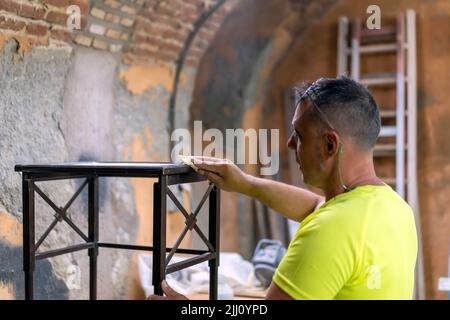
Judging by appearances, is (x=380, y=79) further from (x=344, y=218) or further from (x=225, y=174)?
(x=344, y=218)

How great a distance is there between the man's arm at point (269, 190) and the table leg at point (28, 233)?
0.78 metres

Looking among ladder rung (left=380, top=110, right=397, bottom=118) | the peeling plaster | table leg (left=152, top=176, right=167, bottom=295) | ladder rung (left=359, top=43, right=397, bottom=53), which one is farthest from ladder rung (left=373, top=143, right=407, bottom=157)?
table leg (left=152, top=176, right=167, bottom=295)

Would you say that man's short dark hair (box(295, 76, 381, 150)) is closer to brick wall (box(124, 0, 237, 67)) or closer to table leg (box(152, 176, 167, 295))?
table leg (box(152, 176, 167, 295))

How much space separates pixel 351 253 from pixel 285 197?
814 mm

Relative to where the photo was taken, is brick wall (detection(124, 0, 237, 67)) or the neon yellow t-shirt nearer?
the neon yellow t-shirt

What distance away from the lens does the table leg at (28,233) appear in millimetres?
2656

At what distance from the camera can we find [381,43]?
18.1ft

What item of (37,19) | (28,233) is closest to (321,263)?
(28,233)

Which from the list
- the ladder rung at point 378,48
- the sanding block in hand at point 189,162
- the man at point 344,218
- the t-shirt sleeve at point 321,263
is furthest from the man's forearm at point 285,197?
the ladder rung at point 378,48

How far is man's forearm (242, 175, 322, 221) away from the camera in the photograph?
7.64 feet

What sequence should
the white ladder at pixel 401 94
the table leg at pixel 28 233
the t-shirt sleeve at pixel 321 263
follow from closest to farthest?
the t-shirt sleeve at pixel 321 263 < the table leg at pixel 28 233 < the white ladder at pixel 401 94

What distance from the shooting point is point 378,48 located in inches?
213

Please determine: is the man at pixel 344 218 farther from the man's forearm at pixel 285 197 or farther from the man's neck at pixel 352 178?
the man's forearm at pixel 285 197

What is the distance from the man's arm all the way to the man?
1.63 ft
